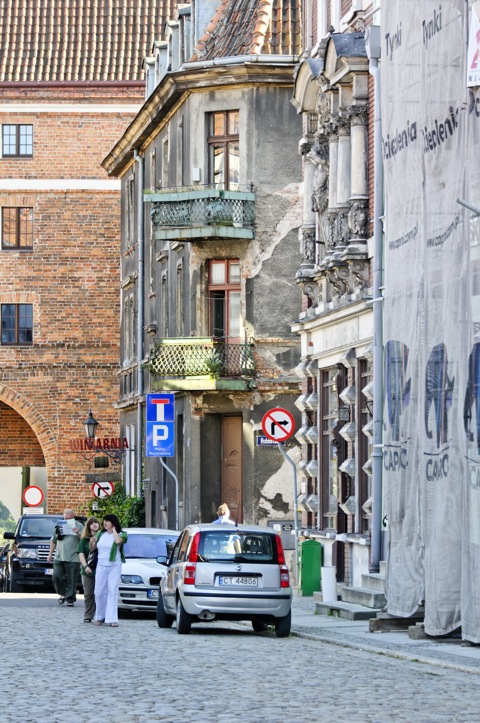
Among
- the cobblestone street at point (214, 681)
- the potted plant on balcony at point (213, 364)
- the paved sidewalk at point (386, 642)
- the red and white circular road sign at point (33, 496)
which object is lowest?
the cobblestone street at point (214, 681)

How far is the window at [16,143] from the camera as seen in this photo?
194 feet

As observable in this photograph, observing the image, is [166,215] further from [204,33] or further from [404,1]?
[404,1]

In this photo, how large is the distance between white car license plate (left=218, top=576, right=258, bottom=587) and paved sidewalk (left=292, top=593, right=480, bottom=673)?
988 mm

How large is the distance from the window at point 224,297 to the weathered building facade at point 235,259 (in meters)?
0.03

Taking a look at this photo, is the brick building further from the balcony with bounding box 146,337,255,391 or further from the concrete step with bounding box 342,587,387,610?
the concrete step with bounding box 342,587,387,610

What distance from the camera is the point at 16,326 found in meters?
59.3

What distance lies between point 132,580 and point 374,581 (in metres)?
3.89

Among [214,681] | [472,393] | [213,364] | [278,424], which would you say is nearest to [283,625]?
[472,393]

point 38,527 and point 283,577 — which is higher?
point 38,527

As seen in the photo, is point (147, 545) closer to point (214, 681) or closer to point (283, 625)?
point (283, 625)

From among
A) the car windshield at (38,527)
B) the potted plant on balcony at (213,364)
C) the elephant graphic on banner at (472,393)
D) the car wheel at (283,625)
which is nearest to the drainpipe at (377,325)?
the car wheel at (283,625)

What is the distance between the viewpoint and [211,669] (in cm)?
1694

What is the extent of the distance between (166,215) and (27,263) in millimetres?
20209

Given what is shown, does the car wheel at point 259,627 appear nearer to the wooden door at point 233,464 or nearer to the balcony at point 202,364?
the balcony at point 202,364
